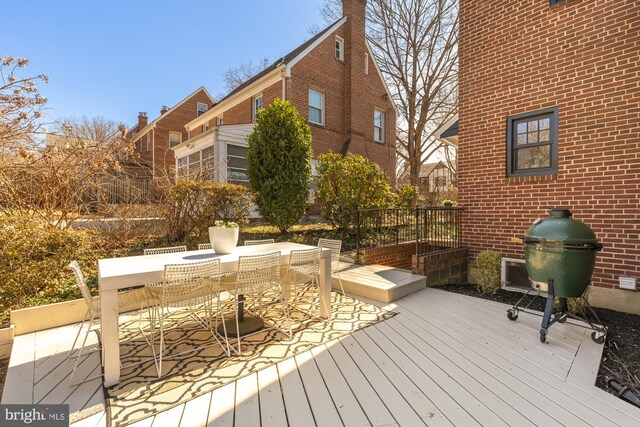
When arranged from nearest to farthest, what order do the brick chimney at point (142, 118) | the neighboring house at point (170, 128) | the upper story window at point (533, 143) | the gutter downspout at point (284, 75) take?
the upper story window at point (533, 143), the gutter downspout at point (284, 75), the neighboring house at point (170, 128), the brick chimney at point (142, 118)

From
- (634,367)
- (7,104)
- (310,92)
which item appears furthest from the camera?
(310,92)

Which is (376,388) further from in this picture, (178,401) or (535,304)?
(535,304)

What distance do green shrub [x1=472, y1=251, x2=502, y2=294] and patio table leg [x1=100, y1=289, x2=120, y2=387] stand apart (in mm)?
5221

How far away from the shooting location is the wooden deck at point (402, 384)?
6.81 feet

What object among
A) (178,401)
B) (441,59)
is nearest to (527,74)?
(178,401)

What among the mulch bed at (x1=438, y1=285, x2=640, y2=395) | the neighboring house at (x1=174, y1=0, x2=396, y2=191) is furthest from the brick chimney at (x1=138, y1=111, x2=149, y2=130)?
the mulch bed at (x1=438, y1=285, x2=640, y2=395)

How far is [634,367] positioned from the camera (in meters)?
2.74

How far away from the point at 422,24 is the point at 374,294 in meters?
14.2

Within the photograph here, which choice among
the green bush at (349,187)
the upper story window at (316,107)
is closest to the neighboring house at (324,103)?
the upper story window at (316,107)

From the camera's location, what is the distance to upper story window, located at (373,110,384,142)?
48.2ft

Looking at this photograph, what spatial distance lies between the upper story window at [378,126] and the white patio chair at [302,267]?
11.8m

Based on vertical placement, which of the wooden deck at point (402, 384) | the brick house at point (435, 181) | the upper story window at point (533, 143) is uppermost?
the brick house at point (435, 181)

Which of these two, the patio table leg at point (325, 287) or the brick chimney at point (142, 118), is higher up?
the brick chimney at point (142, 118)

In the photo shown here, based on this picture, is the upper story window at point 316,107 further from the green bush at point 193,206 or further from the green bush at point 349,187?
the green bush at point 193,206
